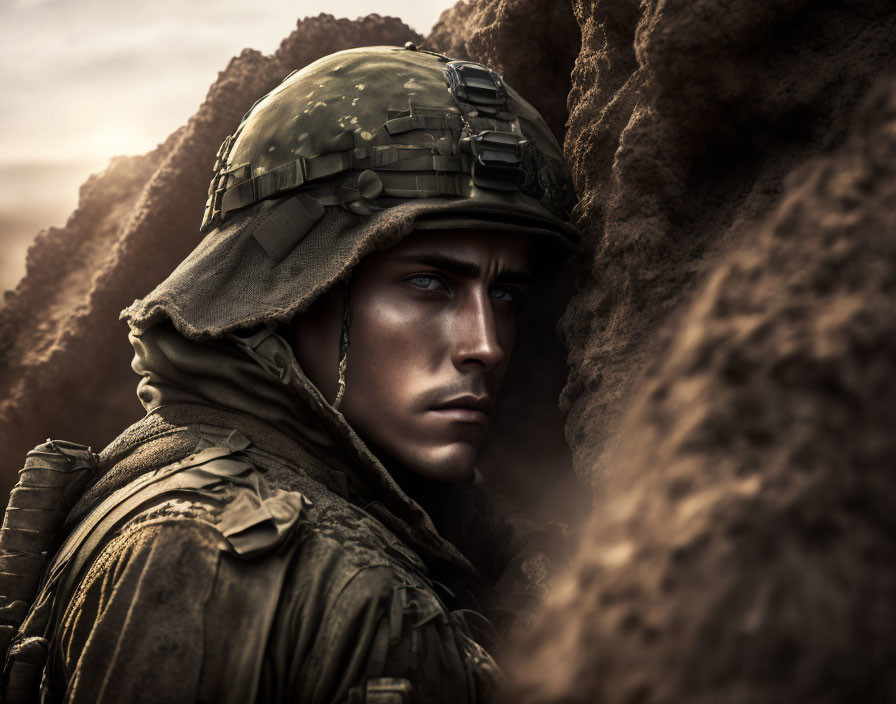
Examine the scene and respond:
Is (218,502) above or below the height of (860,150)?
below

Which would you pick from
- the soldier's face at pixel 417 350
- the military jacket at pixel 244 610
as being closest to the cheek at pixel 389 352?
the soldier's face at pixel 417 350

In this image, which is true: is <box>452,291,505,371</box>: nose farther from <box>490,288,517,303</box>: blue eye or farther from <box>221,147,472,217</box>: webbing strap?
<box>221,147,472,217</box>: webbing strap

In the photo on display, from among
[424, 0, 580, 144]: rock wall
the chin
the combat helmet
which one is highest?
[424, 0, 580, 144]: rock wall

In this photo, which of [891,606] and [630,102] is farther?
[630,102]

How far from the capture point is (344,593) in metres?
1.62

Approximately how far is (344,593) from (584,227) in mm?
1304

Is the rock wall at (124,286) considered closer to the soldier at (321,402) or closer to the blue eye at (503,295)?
the soldier at (321,402)

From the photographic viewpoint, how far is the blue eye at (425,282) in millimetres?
2191

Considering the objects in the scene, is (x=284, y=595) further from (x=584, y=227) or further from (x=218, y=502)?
(x=584, y=227)

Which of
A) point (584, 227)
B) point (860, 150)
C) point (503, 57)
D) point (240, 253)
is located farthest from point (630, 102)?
point (860, 150)

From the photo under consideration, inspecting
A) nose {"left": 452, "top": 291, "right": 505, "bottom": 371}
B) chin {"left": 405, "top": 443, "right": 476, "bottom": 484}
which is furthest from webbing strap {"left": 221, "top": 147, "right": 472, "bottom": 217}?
chin {"left": 405, "top": 443, "right": 476, "bottom": 484}

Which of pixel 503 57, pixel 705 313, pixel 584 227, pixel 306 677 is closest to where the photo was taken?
pixel 705 313

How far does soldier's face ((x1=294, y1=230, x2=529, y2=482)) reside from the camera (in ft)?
7.02

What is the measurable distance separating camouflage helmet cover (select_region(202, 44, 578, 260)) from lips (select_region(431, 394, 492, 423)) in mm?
491
